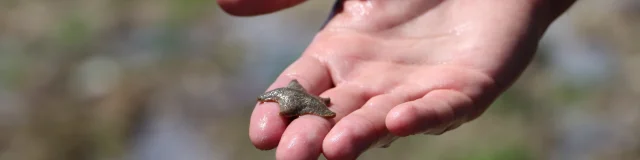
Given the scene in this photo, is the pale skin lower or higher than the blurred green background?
higher

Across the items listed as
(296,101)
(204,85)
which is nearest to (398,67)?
(296,101)

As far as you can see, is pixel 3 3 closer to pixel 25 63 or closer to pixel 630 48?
pixel 25 63

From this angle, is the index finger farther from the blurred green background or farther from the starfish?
the blurred green background

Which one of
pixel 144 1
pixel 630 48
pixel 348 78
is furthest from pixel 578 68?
pixel 144 1

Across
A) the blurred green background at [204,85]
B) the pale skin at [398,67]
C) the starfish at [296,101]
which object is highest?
the starfish at [296,101]

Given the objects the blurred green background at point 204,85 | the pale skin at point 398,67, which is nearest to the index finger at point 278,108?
the pale skin at point 398,67

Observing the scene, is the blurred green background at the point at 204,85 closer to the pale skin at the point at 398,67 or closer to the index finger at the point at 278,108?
the pale skin at the point at 398,67

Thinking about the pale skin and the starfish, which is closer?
the pale skin

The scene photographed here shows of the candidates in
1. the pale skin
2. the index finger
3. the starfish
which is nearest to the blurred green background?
the pale skin
